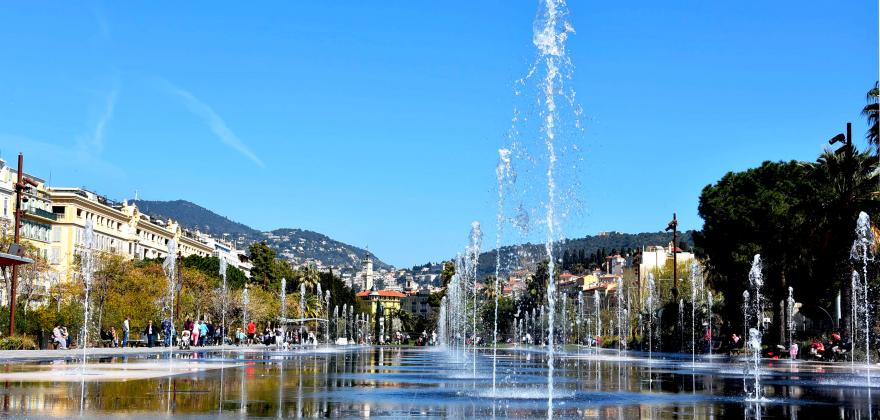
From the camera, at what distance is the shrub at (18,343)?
3956 centimetres

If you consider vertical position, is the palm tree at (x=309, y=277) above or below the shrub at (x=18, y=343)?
above

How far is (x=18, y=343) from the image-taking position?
41188 mm

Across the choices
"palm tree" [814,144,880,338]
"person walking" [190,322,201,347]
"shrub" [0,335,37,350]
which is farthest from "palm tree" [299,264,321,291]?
"palm tree" [814,144,880,338]

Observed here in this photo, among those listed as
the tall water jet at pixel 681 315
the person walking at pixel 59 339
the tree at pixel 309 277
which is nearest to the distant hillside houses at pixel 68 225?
the tree at pixel 309 277

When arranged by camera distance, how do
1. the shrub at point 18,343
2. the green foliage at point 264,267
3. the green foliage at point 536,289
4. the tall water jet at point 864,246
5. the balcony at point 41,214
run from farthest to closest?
the green foliage at point 536,289 → the green foliage at point 264,267 → the balcony at point 41,214 → the shrub at point 18,343 → the tall water jet at point 864,246

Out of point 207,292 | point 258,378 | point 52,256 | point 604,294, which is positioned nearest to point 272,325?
point 207,292

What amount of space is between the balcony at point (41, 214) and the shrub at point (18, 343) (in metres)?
53.3

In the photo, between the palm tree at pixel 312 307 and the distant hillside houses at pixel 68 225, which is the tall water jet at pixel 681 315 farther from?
the palm tree at pixel 312 307

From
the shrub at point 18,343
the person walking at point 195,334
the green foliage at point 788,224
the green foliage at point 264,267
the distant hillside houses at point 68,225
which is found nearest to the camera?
the shrub at point 18,343

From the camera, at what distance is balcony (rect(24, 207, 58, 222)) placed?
94.1 meters

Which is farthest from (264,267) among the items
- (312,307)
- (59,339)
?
(59,339)

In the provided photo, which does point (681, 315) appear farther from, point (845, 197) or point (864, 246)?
point (864, 246)

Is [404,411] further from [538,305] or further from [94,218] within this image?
[538,305]

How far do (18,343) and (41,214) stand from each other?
58.8 m
